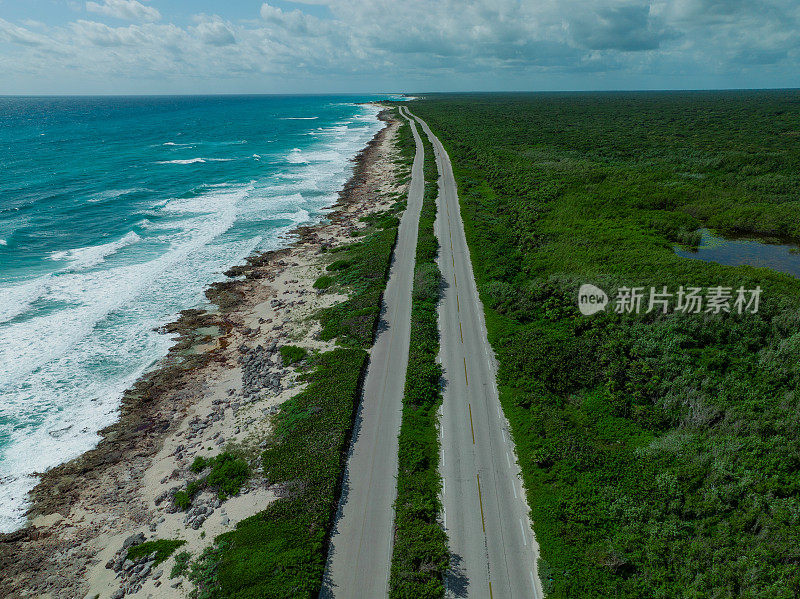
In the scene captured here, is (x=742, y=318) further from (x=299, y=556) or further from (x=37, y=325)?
(x=37, y=325)

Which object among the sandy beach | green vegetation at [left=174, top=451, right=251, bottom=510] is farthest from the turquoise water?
green vegetation at [left=174, top=451, right=251, bottom=510]

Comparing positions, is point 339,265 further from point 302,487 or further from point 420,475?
point 420,475

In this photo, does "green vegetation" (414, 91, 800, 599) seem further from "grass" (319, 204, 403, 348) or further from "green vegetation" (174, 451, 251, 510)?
"green vegetation" (174, 451, 251, 510)

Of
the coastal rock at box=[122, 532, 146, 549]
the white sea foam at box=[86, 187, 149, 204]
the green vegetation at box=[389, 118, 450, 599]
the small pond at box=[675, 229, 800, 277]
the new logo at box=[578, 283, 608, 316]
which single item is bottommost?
the coastal rock at box=[122, 532, 146, 549]

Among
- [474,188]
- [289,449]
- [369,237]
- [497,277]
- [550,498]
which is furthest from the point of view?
[474,188]

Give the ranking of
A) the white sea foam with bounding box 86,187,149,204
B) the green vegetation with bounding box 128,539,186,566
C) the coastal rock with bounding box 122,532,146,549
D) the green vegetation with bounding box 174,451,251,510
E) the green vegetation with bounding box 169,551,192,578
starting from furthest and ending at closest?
the white sea foam with bounding box 86,187,149,204 < the green vegetation with bounding box 174,451,251,510 < the coastal rock with bounding box 122,532,146,549 < the green vegetation with bounding box 128,539,186,566 < the green vegetation with bounding box 169,551,192,578

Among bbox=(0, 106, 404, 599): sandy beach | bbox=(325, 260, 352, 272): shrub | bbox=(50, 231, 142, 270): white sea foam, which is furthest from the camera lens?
bbox=(50, 231, 142, 270): white sea foam

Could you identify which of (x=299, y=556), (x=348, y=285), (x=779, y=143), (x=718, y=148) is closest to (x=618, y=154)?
(x=718, y=148)

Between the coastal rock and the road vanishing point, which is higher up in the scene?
the road vanishing point
